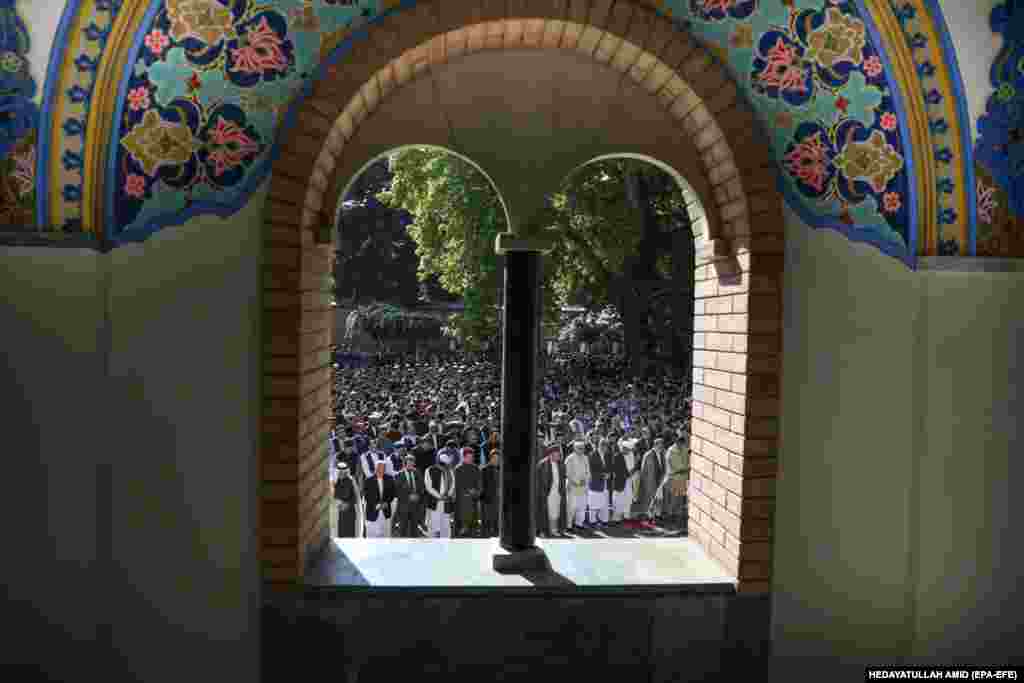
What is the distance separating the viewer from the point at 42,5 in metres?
3.13

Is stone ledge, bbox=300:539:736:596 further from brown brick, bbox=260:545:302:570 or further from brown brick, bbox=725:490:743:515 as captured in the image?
brown brick, bbox=725:490:743:515

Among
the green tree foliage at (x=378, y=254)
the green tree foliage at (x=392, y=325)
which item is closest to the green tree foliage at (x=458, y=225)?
the green tree foliage at (x=392, y=325)

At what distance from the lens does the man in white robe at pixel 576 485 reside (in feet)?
30.7

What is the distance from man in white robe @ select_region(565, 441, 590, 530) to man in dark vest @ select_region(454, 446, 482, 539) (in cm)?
147

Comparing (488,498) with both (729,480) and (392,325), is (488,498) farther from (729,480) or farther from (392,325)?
(392,325)

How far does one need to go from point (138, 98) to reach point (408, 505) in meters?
5.89

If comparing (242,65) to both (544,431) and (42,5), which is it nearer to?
(42,5)

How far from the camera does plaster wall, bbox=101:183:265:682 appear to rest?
329 centimetres

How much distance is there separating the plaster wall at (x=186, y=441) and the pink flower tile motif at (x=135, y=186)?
19 cm

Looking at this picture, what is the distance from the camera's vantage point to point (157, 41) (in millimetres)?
3234

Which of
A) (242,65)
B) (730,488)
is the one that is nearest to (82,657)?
(242,65)

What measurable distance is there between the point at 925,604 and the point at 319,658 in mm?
2900

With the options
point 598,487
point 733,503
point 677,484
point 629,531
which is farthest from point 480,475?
point 733,503

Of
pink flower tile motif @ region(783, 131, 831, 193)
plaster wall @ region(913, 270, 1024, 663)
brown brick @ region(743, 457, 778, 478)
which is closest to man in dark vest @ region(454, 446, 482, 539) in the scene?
brown brick @ region(743, 457, 778, 478)
